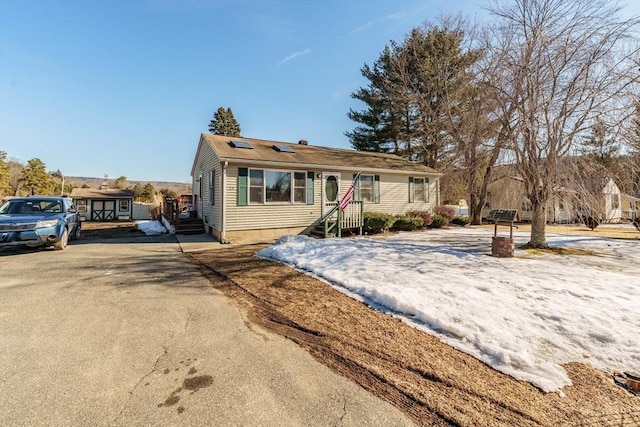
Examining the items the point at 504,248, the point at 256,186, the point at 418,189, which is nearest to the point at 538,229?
the point at 504,248

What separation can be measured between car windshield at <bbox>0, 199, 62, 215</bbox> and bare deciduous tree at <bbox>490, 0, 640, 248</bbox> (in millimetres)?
13560

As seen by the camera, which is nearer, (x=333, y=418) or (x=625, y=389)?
(x=333, y=418)

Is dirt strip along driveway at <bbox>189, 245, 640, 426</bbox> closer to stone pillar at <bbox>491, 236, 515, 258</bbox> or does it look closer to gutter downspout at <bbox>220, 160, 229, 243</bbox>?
stone pillar at <bbox>491, 236, 515, 258</bbox>

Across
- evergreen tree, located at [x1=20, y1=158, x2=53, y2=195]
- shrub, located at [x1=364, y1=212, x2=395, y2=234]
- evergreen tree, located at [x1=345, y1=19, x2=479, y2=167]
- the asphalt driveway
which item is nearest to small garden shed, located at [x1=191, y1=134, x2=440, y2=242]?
shrub, located at [x1=364, y1=212, x2=395, y2=234]

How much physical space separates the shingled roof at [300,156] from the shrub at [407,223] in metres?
2.52

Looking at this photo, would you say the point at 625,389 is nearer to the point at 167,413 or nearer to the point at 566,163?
the point at 167,413

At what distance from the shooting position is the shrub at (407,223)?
1304cm

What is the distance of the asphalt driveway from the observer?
208 centimetres

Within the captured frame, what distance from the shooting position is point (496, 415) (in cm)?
214

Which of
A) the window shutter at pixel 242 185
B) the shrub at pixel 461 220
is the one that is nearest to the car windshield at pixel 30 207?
the window shutter at pixel 242 185

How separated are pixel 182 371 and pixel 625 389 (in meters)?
3.85

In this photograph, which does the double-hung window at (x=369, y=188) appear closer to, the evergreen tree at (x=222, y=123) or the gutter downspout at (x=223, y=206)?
the gutter downspout at (x=223, y=206)

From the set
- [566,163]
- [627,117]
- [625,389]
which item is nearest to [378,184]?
[566,163]

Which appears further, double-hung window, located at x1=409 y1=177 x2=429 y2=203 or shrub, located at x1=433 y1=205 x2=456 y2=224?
shrub, located at x1=433 y1=205 x2=456 y2=224
